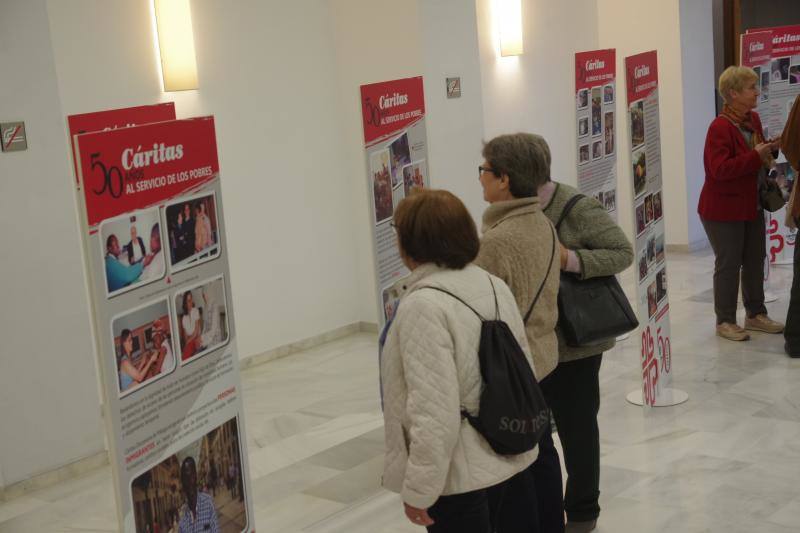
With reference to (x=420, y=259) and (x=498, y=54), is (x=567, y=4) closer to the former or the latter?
(x=498, y=54)

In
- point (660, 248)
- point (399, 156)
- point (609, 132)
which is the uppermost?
point (399, 156)

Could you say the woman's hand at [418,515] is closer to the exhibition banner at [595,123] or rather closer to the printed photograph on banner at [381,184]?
the printed photograph on banner at [381,184]

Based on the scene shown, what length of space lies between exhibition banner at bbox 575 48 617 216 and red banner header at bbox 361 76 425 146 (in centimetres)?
221

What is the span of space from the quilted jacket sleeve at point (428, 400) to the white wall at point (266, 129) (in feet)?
13.8

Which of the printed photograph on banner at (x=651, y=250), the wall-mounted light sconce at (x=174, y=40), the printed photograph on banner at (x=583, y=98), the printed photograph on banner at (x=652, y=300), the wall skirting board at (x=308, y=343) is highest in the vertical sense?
the wall-mounted light sconce at (x=174, y=40)

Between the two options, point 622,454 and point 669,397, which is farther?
point 669,397

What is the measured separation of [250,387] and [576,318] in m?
3.70

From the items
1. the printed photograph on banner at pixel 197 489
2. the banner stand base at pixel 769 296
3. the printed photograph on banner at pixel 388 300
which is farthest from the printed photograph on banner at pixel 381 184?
the banner stand base at pixel 769 296

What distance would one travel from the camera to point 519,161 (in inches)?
126

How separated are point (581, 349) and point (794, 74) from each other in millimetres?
5891

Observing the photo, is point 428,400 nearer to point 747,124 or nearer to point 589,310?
point 589,310

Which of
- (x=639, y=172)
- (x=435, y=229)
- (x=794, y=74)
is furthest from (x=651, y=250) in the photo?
(x=794, y=74)

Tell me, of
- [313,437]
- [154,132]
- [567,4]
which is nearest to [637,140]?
[313,437]

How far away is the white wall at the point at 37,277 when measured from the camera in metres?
4.91
